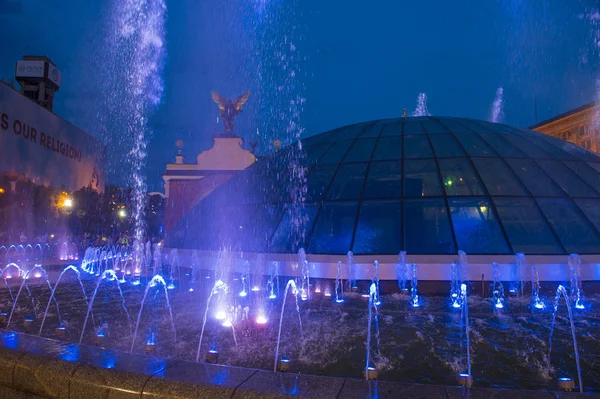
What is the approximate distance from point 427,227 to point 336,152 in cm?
468

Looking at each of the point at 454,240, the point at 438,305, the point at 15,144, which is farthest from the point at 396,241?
the point at 15,144

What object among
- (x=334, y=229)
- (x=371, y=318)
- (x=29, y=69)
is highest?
(x=29, y=69)

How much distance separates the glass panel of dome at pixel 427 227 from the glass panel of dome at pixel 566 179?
3.69 m

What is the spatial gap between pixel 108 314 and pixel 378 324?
4867 mm

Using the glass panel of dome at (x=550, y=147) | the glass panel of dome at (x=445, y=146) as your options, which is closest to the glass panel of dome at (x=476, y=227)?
the glass panel of dome at (x=445, y=146)

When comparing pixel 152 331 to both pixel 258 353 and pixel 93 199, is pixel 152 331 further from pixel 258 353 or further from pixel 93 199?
pixel 93 199

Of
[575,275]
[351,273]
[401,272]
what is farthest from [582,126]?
[351,273]

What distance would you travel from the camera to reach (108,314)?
27.1 ft

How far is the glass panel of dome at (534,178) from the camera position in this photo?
11992 mm

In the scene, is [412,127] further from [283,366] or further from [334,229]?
[283,366]

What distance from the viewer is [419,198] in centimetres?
1177

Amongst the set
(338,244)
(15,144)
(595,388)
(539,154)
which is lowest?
(595,388)

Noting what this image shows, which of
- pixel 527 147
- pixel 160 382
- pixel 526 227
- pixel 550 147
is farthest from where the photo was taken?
pixel 550 147

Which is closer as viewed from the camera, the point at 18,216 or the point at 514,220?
the point at 514,220
